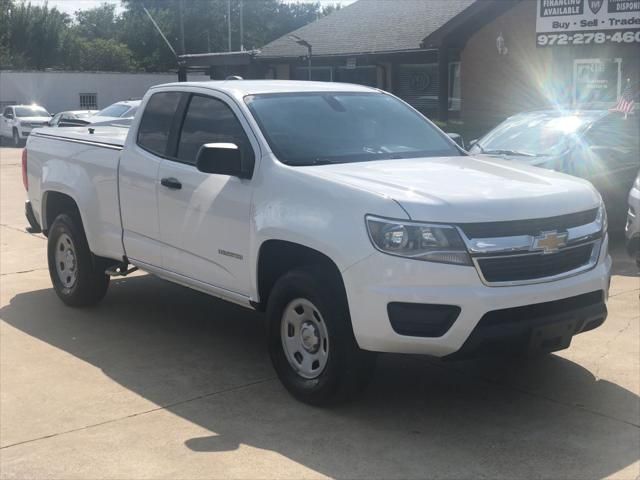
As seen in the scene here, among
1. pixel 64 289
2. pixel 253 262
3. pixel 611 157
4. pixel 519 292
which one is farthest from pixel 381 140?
pixel 611 157

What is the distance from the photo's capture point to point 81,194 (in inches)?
283

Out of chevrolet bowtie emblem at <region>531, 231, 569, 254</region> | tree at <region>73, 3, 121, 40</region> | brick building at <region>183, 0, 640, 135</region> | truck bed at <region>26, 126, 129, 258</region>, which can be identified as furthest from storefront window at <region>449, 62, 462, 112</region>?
tree at <region>73, 3, 121, 40</region>

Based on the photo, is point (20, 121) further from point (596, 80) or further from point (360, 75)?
point (596, 80)

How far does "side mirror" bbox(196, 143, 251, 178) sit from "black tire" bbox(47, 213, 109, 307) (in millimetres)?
2205

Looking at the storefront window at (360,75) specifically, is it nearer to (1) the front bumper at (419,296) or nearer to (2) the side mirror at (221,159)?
(2) the side mirror at (221,159)

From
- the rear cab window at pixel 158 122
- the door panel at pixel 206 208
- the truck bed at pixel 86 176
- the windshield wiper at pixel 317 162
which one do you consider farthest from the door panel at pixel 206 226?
the truck bed at pixel 86 176

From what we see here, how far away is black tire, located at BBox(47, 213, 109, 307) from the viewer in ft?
24.0

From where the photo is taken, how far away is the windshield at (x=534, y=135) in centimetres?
988

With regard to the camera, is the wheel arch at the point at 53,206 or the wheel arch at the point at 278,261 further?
the wheel arch at the point at 53,206

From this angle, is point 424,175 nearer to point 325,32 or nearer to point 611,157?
point 611,157

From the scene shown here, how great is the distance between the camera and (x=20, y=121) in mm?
35312

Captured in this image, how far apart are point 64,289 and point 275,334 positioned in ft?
9.78

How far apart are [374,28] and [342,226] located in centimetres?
2608

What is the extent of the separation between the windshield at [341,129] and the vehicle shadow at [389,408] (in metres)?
1.45
